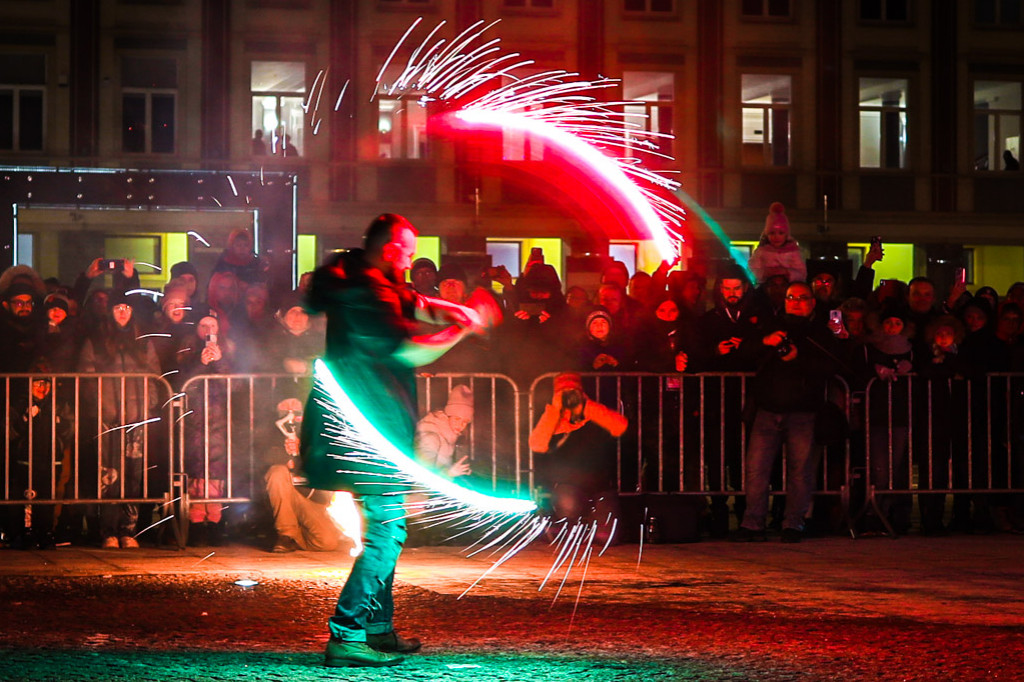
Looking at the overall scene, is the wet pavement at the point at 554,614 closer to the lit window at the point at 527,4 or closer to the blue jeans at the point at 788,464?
the blue jeans at the point at 788,464

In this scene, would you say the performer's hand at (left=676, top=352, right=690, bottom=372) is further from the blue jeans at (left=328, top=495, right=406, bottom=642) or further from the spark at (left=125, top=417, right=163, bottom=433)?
the blue jeans at (left=328, top=495, right=406, bottom=642)

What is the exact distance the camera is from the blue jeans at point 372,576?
687 cm

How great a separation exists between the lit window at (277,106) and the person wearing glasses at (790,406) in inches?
848

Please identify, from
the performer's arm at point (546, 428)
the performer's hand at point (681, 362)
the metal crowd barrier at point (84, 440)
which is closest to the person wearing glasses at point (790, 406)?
the performer's hand at point (681, 362)

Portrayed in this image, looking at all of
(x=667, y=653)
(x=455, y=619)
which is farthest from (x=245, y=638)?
(x=667, y=653)

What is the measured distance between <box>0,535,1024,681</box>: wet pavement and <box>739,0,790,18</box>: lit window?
23.8 metres

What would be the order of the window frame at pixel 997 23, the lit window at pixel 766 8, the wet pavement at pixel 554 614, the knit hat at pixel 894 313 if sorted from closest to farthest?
the wet pavement at pixel 554 614
the knit hat at pixel 894 313
the lit window at pixel 766 8
the window frame at pixel 997 23

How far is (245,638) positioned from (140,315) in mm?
6102

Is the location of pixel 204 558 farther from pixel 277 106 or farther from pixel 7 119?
pixel 7 119

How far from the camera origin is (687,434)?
12.1 metres

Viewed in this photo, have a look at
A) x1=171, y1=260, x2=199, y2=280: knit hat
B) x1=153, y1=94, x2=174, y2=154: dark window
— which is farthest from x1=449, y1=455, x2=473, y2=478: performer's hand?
x1=153, y1=94, x2=174, y2=154: dark window

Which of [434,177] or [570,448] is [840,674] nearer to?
[570,448]

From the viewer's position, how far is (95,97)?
1235 inches

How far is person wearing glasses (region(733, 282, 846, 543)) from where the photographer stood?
1160 centimetres
